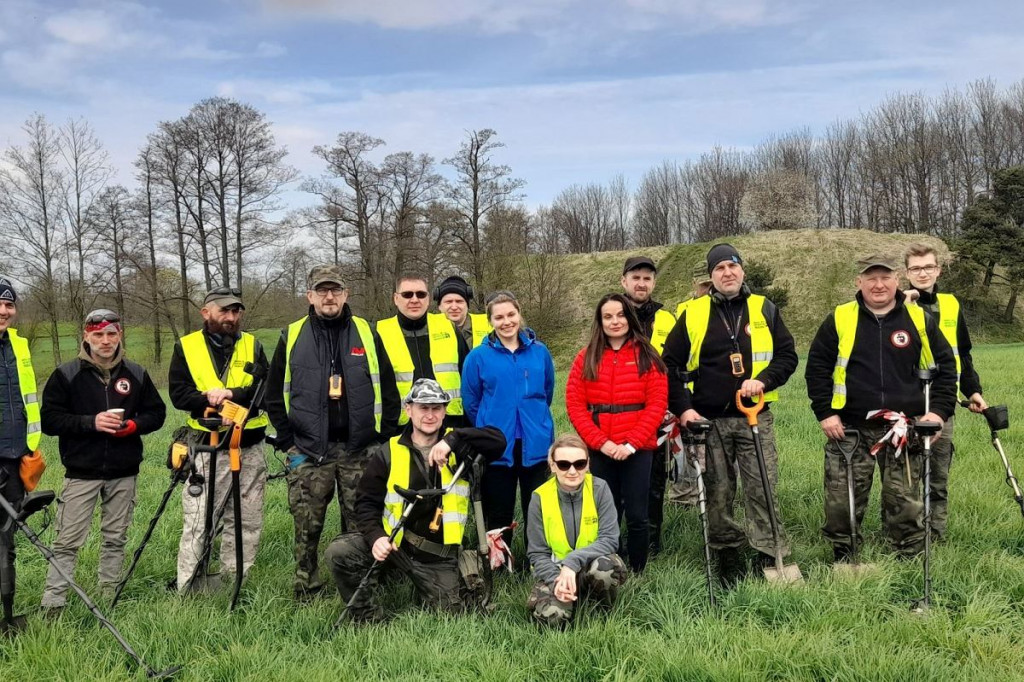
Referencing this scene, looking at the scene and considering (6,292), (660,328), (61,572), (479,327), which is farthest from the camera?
(479,327)

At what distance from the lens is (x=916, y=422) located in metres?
4.73

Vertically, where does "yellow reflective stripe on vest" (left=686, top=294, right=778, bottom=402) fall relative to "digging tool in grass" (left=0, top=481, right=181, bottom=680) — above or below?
above

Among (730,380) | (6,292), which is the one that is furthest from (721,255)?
(6,292)

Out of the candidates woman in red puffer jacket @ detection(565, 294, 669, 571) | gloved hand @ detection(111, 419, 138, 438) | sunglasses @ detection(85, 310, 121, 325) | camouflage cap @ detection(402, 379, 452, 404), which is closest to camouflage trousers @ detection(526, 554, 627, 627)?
woman in red puffer jacket @ detection(565, 294, 669, 571)

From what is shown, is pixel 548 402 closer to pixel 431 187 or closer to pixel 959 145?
pixel 431 187

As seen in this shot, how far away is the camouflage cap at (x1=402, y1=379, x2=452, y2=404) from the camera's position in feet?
15.4

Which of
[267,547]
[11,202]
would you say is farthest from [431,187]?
[267,547]

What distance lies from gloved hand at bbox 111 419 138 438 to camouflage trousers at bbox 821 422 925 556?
5370 millimetres

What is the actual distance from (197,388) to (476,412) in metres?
2.17

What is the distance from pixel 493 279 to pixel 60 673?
28.0 metres

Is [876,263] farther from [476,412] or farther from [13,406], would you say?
[13,406]

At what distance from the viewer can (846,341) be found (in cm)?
526

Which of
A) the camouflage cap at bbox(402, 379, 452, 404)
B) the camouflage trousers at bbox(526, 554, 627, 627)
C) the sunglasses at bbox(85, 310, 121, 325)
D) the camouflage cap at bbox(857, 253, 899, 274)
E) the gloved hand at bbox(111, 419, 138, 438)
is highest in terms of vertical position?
the camouflage cap at bbox(857, 253, 899, 274)

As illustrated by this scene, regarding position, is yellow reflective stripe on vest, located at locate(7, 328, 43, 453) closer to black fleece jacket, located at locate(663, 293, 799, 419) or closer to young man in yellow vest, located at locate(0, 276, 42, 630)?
young man in yellow vest, located at locate(0, 276, 42, 630)
